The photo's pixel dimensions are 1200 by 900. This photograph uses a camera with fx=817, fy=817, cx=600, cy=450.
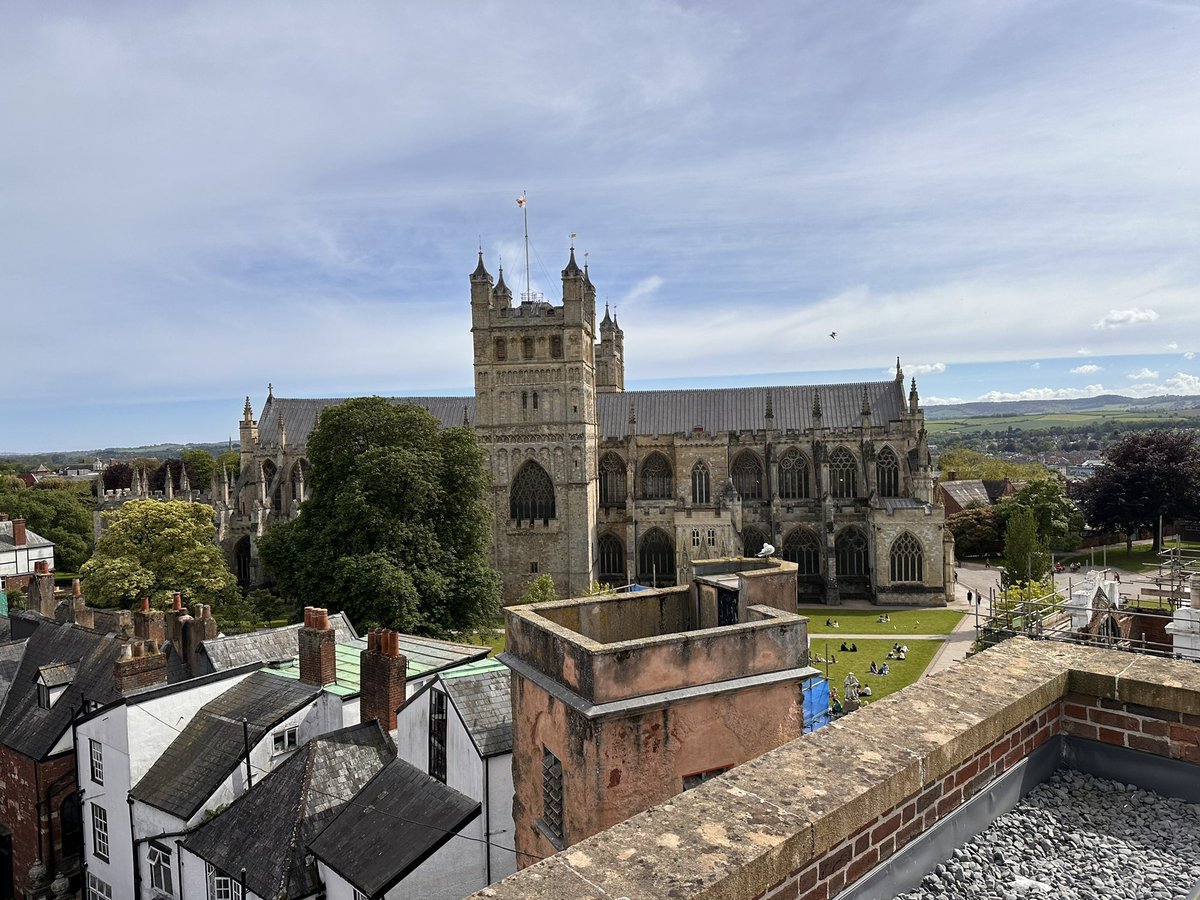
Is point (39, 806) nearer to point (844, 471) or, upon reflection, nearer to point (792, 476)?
point (792, 476)

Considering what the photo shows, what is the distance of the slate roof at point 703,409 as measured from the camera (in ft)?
161

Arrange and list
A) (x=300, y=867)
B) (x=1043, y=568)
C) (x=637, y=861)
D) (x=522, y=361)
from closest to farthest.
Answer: (x=637, y=861) → (x=300, y=867) → (x=1043, y=568) → (x=522, y=361)

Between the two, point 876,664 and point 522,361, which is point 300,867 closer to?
point 876,664

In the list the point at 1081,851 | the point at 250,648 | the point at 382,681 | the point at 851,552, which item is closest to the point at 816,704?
the point at 382,681

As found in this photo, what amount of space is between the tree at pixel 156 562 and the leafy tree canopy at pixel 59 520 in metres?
30.4

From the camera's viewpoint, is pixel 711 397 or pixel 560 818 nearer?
pixel 560 818

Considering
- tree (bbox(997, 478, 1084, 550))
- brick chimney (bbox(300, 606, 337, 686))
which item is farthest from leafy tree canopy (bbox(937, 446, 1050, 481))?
brick chimney (bbox(300, 606, 337, 686))

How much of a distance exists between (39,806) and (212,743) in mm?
6793

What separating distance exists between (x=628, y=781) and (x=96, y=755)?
15.9 meters

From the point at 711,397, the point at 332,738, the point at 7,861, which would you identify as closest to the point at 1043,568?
the point at 711,397

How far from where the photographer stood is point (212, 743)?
16.7m

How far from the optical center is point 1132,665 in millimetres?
4977

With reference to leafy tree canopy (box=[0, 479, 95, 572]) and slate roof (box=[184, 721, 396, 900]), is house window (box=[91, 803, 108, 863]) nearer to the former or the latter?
Answer: slate roof (box=[184, 721, 396, 900])

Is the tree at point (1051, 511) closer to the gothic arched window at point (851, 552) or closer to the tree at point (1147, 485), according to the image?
the tree at point (1147, 485)
